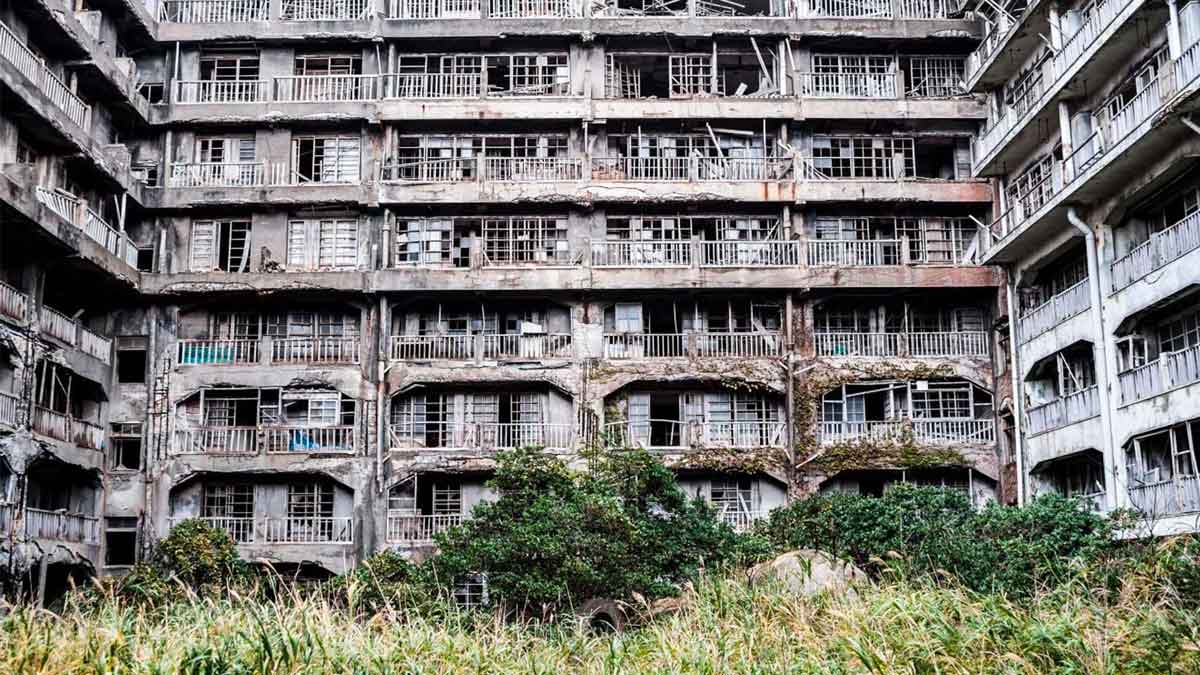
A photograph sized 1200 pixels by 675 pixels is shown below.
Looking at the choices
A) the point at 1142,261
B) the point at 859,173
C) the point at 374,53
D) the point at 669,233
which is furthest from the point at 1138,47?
the point at 374,53

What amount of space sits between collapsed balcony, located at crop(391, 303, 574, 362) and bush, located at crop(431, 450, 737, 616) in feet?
22.7

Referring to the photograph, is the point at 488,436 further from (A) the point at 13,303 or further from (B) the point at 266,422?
(A) the point at 13,303

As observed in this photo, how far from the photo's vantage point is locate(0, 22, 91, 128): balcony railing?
91.7ft

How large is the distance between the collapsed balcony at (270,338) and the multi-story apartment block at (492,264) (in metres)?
0.09

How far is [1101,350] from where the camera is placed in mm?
27266

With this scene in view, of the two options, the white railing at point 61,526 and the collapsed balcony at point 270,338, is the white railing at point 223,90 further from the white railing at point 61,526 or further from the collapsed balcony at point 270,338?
the white railing at point 61,526

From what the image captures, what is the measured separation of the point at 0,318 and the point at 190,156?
9025 mm

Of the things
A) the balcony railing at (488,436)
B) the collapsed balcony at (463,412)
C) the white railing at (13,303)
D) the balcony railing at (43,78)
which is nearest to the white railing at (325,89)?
the balcony railing at (43,78)

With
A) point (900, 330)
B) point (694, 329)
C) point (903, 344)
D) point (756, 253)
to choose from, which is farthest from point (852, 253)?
point (694, 329)

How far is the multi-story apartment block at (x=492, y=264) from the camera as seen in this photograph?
33.1 metres

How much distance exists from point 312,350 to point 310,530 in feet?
15.7

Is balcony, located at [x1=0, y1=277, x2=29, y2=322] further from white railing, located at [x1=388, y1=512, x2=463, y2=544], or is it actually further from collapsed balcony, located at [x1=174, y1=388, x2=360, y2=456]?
white railing, located at [x1=388, y1=512, x2=463, y2=544]

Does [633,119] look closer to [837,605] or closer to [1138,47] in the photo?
[1138,47]

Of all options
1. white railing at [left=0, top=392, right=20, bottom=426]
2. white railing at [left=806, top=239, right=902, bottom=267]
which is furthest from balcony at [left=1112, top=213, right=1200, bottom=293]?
white railing at [left=0, top=392, right=20, bottom=426]
